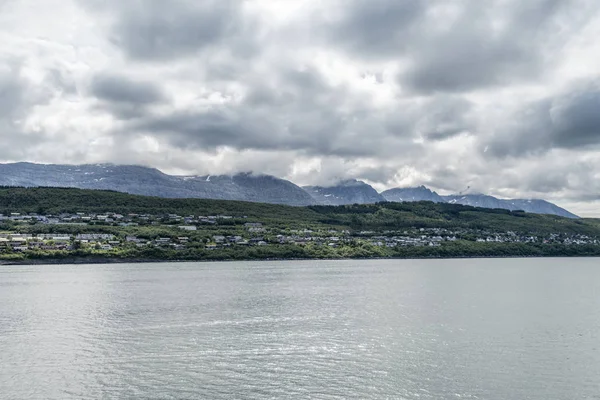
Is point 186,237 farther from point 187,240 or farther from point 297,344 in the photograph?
point 297,344

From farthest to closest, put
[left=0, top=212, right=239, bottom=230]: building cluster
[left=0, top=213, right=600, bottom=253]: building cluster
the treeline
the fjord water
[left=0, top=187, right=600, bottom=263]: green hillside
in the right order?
[left=0, top=212, right=239, bottom=230]: building cluster
[left=0, top=213, right=600, bottom=253]: building cluster
[left=0, top=187, right=600, bottom=263]: green hillside
the treeline
the fjord water

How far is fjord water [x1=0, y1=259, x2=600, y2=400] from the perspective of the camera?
26.7m

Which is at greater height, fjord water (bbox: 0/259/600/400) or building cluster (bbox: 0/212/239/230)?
building cluster (bbox: 0/212/239/230)

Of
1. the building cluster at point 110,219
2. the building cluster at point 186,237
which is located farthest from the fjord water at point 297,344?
the building cluster at point 110,219

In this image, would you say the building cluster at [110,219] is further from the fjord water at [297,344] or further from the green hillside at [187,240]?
the fjord water at [297,344]

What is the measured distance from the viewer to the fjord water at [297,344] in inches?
1049

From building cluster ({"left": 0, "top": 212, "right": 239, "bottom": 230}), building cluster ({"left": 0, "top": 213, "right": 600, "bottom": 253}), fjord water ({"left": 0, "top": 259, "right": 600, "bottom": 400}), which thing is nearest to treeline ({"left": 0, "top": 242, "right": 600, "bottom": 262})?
building cluster ({"left": 0, "top": 213, "right": 600, "bottom": 253})

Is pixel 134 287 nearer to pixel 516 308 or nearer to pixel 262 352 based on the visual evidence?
pixel 262 352

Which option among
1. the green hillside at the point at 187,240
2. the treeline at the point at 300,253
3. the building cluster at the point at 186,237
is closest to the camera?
the treeline at the point at 300,253

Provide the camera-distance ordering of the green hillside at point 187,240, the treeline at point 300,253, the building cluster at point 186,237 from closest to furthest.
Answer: the treeline at point 300,253
the green hillside at point 187,240
the building cluster at point 186,237

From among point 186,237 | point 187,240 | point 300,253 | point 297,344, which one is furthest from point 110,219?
point 297,344

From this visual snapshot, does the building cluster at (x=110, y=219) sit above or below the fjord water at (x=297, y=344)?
above

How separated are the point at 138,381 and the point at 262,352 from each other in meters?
8.77

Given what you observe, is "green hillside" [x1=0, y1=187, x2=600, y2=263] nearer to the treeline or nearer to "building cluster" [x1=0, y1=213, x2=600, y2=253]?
the treeline
